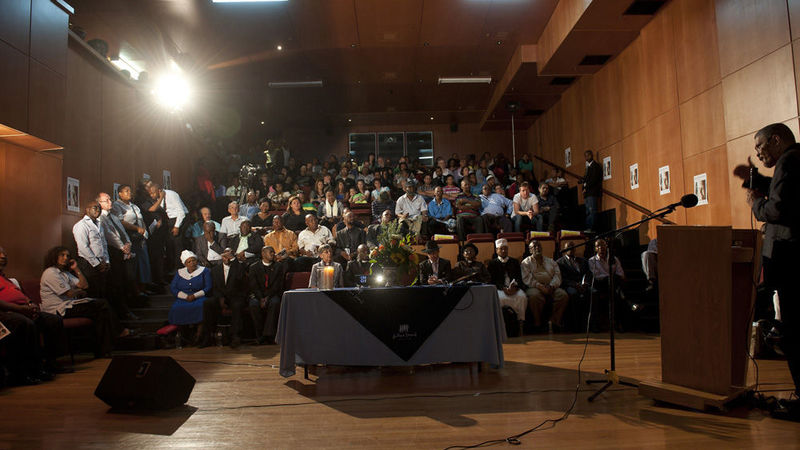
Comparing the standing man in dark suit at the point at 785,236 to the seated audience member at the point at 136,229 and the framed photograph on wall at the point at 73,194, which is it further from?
the framed photograph on wall at the point at 73,194

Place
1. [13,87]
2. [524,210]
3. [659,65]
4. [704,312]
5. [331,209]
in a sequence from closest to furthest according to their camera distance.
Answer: [704,312] → [13,87] → [659,65] → [524,210] → [331,209]

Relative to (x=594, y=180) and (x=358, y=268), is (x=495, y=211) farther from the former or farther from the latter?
(x=358, y=268)

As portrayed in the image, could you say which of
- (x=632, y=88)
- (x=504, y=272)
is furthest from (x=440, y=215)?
(x=632, y=88)

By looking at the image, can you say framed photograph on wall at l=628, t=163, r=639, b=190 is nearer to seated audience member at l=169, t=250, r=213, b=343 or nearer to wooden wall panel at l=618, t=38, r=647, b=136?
wooden wall panel at l=618, t=38, r=647, b=136

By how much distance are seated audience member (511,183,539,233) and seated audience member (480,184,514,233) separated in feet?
0.51

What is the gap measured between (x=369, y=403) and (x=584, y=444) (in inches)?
53.5

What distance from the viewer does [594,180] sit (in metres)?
9.12

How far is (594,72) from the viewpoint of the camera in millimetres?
9406

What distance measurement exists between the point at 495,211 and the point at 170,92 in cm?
679

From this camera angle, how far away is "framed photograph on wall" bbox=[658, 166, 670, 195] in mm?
7098

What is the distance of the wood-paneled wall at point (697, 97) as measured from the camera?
4844 millimetres

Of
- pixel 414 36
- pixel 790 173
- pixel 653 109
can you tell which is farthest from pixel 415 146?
pixel 790 173

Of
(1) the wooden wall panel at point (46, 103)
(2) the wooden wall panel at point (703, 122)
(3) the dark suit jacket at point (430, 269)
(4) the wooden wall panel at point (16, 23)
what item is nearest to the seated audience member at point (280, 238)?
(3) the dark suit jacket at point (430, 269)

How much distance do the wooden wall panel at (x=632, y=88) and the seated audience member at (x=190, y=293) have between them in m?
7.03
